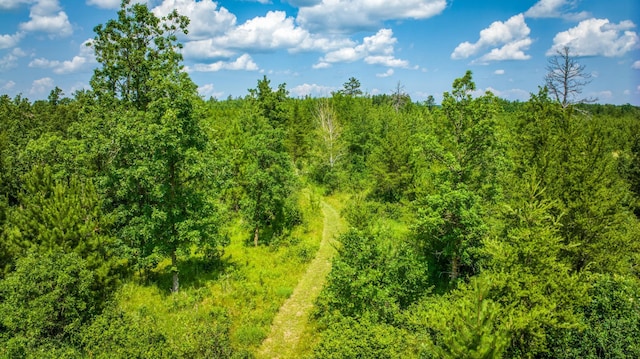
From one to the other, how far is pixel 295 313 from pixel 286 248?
318 inches

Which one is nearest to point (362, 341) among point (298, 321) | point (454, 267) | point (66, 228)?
point (298, 321)

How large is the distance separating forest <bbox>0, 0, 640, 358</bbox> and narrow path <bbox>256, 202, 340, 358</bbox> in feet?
0.41

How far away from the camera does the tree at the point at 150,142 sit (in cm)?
1895

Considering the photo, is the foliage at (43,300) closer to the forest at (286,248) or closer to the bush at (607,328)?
the forest at (286,248)

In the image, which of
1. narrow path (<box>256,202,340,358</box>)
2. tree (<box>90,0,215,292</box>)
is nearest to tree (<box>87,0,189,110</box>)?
tree (<box>90,0,215,292</box>)

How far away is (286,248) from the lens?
2788cm

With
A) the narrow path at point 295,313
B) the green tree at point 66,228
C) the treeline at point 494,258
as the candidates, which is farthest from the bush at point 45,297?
the treeline at point 494,258

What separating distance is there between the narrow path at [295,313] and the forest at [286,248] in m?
0.13

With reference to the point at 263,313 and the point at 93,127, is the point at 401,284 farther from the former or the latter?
the point at 93,127

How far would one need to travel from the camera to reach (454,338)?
10391mm

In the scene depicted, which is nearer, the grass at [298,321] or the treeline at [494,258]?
the treeline at [494,258]

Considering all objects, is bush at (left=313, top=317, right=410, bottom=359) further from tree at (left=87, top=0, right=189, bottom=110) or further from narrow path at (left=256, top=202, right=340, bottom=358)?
tree at (left=87, top=0, right=189, bottom=110)

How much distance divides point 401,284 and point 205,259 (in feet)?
45.2

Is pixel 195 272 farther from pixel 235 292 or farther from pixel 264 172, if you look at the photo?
pixel 264 172
